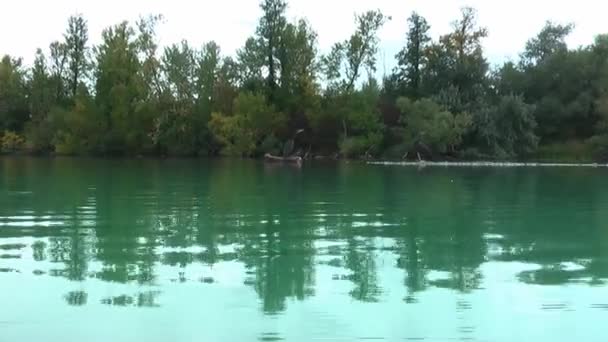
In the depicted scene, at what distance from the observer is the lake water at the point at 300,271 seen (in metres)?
8.81

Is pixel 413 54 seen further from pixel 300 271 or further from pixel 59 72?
pixel 300 271

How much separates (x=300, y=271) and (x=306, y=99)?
66.8 metres

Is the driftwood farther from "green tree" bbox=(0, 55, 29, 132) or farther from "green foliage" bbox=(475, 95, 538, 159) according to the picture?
"green tree" bbox=(0, 55, 29, 132)

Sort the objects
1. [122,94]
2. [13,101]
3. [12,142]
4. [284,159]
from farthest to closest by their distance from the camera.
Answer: [13,101], [12,142], [122,94], [284,159]

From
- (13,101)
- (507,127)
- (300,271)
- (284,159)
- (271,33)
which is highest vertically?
(271,33)

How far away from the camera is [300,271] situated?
12047 millimetres

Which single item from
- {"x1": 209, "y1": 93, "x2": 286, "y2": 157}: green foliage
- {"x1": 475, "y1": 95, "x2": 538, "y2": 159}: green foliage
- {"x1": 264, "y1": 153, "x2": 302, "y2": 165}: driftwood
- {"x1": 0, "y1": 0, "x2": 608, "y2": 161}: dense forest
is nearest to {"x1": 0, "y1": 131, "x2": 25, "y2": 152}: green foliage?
{"x1": 0, "y1": 0, "x2": 608, "y2": 161}: dense forest

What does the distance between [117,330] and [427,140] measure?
58.9 metres

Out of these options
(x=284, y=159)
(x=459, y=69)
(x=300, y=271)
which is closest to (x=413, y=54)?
(x=459, y=69)

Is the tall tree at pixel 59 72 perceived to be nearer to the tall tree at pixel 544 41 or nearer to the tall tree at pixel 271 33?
the tall tree at pixel 271 33

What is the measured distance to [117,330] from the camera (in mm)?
8562

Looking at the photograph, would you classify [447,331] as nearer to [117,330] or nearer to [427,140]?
[117,330]

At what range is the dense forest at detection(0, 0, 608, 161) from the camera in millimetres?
67250

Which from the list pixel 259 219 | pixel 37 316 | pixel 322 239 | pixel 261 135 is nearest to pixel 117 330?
pixel 37 316
